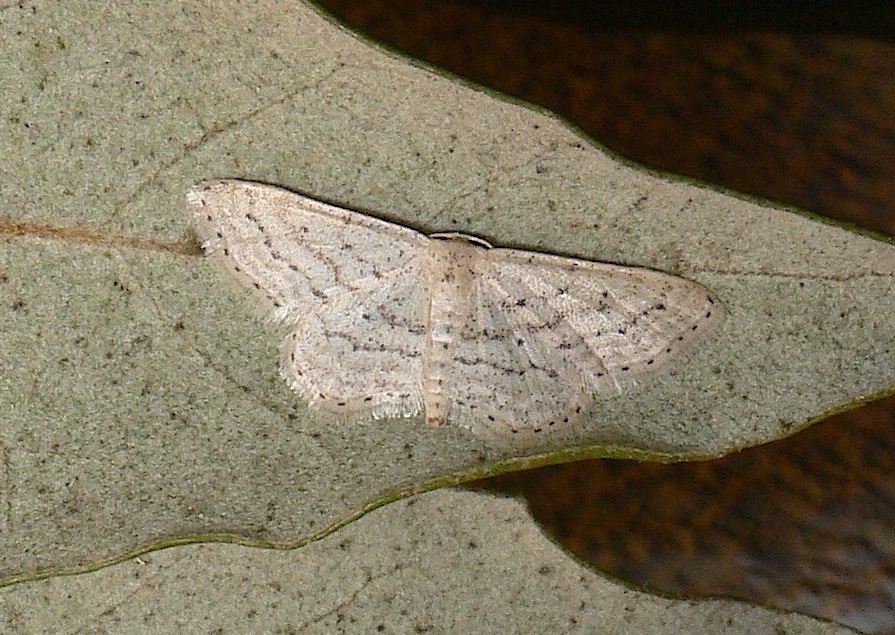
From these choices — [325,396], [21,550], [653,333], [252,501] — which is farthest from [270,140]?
[21,550]

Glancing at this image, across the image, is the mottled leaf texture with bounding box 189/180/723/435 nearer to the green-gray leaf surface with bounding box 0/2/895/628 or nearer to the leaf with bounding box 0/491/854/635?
the green-gray leaf surface with bounding box 0/2/895/628

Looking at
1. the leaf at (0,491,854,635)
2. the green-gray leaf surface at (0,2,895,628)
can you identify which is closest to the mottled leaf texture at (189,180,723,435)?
the green-gray leaf surface at (0,2,895,628)

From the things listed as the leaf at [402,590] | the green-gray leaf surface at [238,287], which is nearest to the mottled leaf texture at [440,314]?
the green-gray leaf surface at [238,287]

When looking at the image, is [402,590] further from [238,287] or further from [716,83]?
[716,83]

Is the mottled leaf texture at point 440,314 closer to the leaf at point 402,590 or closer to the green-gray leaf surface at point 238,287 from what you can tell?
the green-gray leaf surface at point 238,287

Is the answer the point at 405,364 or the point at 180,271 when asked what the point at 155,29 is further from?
the point at 405,364
